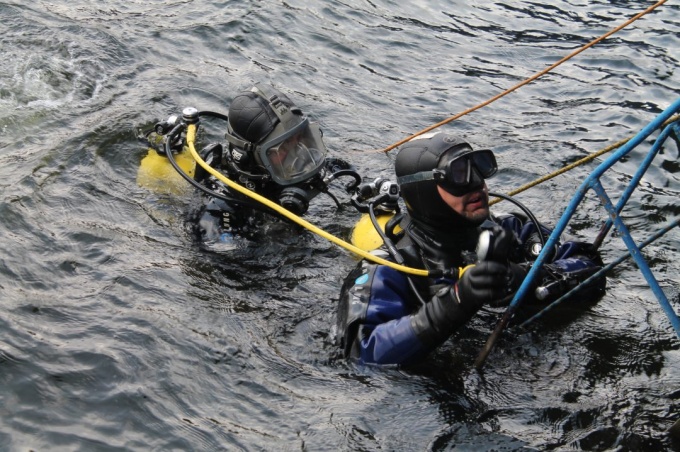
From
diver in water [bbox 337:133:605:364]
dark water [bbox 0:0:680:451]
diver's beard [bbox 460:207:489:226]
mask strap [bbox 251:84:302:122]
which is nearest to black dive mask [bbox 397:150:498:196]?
diver in water [bbox 337:133:605:364]

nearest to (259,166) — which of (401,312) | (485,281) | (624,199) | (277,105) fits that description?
(277,105)

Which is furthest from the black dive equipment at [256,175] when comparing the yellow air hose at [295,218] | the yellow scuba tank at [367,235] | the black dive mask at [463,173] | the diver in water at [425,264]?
the black dive mask at [463,173]

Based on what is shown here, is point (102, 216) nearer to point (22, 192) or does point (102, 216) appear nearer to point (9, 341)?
point (22, 192)

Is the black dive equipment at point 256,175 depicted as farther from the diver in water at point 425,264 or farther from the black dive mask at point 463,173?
the black dive mask at point 463,173

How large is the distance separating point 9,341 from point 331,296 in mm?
1998

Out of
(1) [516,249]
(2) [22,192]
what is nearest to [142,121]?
(2) [22,192]

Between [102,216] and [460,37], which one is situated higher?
[460,37]

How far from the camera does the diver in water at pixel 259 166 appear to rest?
4.98 m

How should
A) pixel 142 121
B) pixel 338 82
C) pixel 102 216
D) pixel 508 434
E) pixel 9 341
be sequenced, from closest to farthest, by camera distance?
pixel 508 434 → pixel 9 341 → pixel 102 216 → pixel 142 121 → pixel 338 82

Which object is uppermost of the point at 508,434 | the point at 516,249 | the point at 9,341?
the point at 516,249

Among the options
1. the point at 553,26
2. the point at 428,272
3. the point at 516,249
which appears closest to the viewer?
the point at 428,272

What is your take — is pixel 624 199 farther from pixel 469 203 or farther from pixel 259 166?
pixel 259 166

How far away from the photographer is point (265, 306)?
4.79m

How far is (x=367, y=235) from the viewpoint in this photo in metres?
5.11
